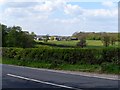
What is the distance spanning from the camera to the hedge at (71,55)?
23031 millimetres

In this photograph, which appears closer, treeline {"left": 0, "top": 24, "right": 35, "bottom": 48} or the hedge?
the hedge

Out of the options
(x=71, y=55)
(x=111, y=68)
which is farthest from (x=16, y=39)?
(x=111, y=68)

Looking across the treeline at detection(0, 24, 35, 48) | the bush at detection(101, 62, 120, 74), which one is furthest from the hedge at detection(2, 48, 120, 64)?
the treeline at detection(0, 24, 35, 48)

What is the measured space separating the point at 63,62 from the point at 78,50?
1540 millimetres

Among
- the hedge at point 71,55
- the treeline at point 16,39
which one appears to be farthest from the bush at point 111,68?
the treeline at point 16,39

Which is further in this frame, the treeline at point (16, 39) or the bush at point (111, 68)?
the treeline at point (16, 39)

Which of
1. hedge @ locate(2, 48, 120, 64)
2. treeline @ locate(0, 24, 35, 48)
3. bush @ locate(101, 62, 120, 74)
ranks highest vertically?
treeline @ locate(0, 24, 35, 48)

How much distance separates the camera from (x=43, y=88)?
12625 millimetres

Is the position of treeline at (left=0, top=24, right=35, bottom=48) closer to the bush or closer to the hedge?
the hedge

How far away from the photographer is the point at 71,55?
84.2 feet

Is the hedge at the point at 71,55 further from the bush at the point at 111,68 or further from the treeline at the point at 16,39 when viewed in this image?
the treeline at the point at 16,39

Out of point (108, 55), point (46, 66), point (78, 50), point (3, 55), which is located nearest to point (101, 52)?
point (108, 55)

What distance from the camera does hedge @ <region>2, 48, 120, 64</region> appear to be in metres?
23.0

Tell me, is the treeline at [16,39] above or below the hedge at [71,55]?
above
